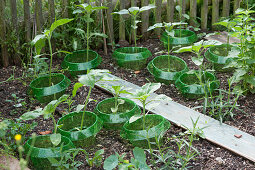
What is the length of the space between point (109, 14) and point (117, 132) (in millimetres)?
1764

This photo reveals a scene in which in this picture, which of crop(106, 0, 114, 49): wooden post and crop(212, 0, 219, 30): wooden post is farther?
crop(212, 0, 219, 30): wooden post

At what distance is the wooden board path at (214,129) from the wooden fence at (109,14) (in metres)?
1.42

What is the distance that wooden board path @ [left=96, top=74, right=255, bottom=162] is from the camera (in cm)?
266

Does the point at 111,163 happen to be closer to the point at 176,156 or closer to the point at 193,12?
the point at 176,156

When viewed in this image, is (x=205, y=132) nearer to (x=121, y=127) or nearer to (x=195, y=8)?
(x=121, y=127)

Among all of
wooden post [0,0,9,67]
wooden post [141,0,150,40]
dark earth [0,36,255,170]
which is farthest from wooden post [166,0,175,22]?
wooden post [0,0,9,67]

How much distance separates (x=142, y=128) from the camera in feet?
9.60

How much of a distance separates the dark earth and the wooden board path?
0.15 ft

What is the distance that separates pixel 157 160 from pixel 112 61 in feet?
6.35

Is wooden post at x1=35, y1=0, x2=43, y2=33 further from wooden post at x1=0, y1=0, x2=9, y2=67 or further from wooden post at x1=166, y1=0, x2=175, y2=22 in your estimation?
wooden post at x1=166, y1=0, x2=175, y2=22

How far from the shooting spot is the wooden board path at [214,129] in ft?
8.74

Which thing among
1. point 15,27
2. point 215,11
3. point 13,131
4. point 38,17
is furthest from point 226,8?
point 13,131

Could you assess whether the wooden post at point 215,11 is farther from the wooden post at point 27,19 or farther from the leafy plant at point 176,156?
the leafy plant at point 176,156

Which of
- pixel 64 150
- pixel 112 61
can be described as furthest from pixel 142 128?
pixel 112 61
